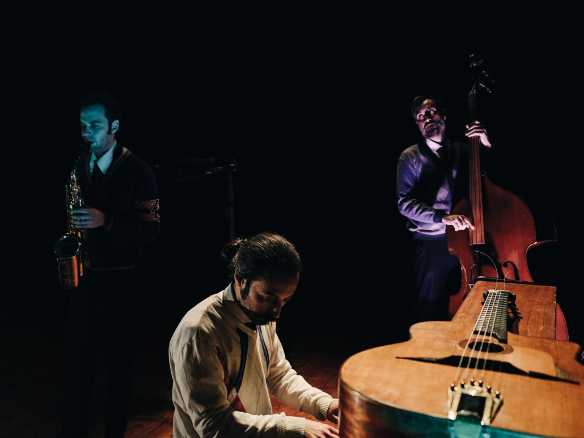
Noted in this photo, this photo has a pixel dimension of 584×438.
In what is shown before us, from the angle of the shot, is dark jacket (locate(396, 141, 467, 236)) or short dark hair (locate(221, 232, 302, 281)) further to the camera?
dark jacket (locate(396, 141, 467, 236))

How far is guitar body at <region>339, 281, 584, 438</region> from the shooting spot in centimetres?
89

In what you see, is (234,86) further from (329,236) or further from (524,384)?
(524,384)

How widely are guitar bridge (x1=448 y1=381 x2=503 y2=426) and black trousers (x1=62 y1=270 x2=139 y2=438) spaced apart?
64.1 inches

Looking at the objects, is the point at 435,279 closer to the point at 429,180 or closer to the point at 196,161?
the point at 429,180

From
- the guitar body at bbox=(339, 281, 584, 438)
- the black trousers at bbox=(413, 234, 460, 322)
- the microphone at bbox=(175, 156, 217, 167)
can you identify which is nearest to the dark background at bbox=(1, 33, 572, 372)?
the microphone at bbox=(175, 156, 217, 167)

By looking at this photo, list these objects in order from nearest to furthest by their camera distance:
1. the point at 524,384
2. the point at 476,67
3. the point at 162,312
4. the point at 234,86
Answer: the point at 524,384, the point at 476,67, the point at 234,86, the point at 162,312

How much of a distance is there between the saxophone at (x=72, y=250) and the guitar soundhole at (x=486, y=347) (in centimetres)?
166

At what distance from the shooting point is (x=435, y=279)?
2.93 metres

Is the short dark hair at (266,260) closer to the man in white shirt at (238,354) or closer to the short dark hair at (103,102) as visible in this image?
the man in white shirt at (238,354)

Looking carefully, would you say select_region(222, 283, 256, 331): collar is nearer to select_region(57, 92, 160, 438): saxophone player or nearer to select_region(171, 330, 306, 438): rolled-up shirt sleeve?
select_region(171, 330, 306, 438): rolled-up shirt sleeve

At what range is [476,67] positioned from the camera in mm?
2824

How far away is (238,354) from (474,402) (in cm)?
76

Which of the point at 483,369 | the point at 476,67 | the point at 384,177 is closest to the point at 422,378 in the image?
the point at 483,369

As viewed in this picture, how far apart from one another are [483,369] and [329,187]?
3.95m
